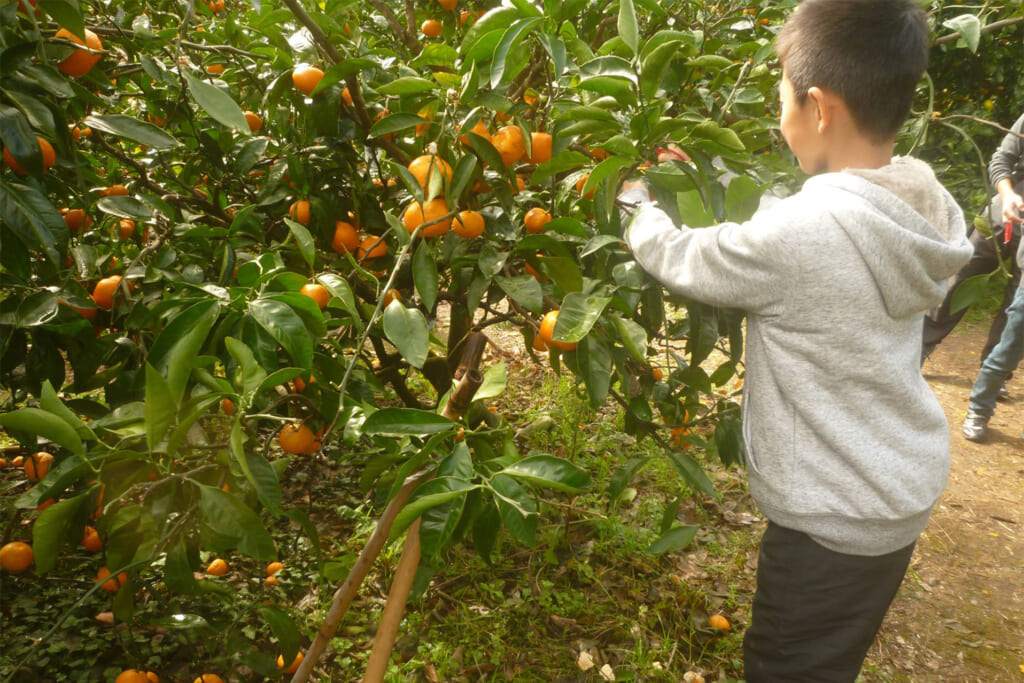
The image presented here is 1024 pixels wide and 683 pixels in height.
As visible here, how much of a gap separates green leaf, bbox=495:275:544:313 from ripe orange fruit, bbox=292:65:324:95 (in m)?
0.46

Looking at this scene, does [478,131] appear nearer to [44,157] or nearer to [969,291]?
[44,157]

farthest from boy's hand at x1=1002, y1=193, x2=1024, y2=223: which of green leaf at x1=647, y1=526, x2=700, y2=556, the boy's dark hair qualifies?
green leaf at x1=647, y1=526, x2=700, y2=556

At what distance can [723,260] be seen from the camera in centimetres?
101

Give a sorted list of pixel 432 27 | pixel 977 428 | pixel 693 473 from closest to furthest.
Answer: pixel 693 473 → pixel 432 27 → pixel 977 428

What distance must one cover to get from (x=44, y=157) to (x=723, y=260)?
1.09 meters

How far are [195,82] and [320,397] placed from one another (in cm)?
51

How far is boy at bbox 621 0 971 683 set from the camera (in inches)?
40.1

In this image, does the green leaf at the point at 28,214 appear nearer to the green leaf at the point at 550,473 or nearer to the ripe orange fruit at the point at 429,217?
the ripe orange fruit at the point at 429,217

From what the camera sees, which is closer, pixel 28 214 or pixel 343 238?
pixel 28 214

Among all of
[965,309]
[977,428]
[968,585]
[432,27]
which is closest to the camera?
[432,27]

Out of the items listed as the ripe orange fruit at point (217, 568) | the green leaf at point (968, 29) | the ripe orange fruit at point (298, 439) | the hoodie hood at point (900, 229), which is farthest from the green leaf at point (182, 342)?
the green leaf at point (968, 29)

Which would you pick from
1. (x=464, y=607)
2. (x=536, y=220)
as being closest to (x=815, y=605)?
(x=536, y=220)

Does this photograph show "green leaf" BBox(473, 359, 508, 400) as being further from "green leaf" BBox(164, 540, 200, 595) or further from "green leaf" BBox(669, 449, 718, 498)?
"green leaf" BBox(164, 540, 200, 595)

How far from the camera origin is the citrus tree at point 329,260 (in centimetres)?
91
